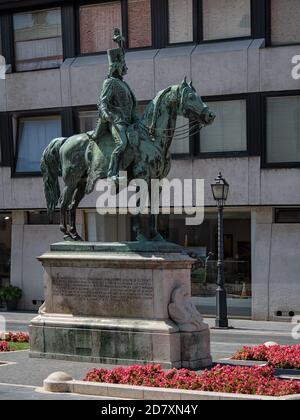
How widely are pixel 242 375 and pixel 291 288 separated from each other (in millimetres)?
16953

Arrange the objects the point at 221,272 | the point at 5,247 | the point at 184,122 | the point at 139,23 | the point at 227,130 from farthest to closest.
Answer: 1. the point at 5,247
2. the point at 139,23
3. the point at 184,122
4. the point at 227,130
5. the point at 221,272

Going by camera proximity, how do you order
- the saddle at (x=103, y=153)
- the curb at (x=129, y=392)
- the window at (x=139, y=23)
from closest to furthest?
the curb at (x=129, y=392)
the saddle at (x=103, y=153)
the window at (x=139, y=23)

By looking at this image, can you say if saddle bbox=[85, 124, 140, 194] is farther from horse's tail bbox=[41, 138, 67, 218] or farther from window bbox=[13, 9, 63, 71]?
window bbox=[13, 9, 63, 71]

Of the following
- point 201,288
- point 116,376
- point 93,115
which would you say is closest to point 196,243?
point 201,288

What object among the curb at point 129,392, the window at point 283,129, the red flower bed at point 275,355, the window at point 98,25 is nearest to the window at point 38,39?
the window at point 98,25

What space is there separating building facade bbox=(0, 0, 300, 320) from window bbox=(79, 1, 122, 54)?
4 cm

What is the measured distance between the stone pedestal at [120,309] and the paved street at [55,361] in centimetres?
54

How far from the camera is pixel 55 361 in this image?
19.3m

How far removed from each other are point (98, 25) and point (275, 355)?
1913 centimetres

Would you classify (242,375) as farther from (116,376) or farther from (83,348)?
(83,348)

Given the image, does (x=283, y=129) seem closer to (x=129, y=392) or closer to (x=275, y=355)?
(x=275, y=355)

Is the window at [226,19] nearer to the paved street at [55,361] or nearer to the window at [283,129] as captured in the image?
the window at [283,129]

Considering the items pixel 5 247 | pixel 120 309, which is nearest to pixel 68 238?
pixel 120 309

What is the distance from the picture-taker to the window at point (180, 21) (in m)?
33.2
